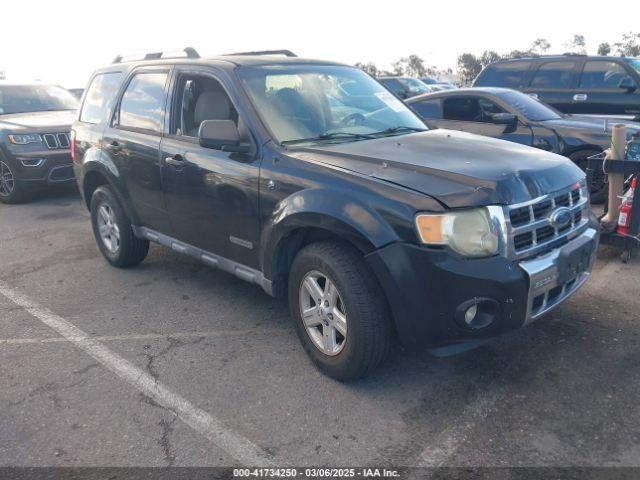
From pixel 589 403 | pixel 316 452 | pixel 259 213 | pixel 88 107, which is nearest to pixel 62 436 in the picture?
pixel 316 452

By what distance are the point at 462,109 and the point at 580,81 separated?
11.8 ft

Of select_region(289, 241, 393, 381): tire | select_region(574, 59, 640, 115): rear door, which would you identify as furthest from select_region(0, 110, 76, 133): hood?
select_region(574, 59, 640, 115): rear door

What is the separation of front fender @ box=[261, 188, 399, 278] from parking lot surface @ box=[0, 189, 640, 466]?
0.87 metres

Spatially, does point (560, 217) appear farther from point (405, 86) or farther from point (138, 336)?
point (405, 86)

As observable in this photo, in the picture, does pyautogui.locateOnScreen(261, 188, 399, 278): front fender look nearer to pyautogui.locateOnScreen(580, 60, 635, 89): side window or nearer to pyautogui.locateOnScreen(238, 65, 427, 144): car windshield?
pyautogui.locateOnScreen(238, 65, 427, 144): car windshield

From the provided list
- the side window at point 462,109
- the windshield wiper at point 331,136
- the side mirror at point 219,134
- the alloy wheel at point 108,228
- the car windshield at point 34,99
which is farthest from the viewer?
the car windshield at point 34,99

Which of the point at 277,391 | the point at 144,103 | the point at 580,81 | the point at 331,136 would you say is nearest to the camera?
the point at 277,391

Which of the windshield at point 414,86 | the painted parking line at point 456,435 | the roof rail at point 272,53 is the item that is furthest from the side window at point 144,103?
the windshield at point 414,86

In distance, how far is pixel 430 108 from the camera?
27.0ft

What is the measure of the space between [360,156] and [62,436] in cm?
223

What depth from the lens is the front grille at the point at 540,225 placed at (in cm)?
300

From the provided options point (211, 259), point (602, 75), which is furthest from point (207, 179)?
point (602, 75)

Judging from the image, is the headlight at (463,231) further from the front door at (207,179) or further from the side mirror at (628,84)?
the side mirror at (628,84)

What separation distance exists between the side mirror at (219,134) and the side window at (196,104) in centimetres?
43
